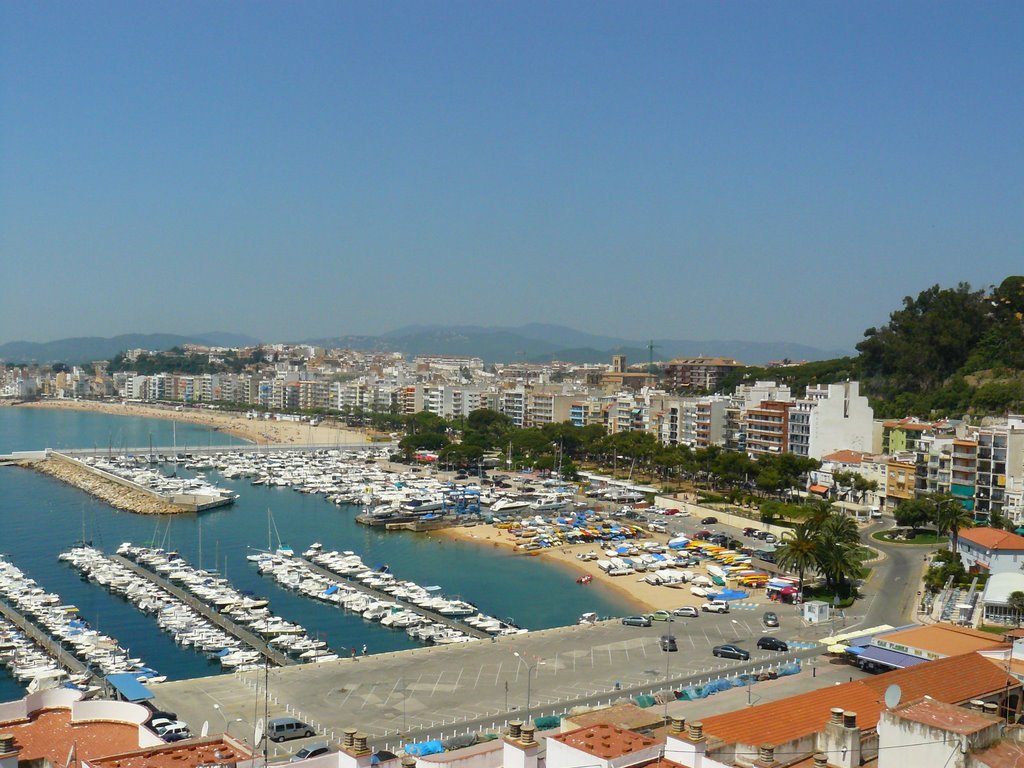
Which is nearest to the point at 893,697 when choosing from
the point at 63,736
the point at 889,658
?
the point at 63,736

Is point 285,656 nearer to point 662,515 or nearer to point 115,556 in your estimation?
point 115,556

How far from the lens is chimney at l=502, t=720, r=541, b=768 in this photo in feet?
24.4

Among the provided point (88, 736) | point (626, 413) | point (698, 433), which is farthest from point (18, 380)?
point (88, 736)

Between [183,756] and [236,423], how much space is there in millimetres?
73808

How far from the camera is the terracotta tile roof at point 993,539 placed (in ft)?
74.1

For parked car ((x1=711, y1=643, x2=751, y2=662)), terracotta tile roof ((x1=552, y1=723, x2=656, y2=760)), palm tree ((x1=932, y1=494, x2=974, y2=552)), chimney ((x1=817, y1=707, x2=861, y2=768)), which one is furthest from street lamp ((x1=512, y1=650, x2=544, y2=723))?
palm tree ((x1=932, y1=494, x2=974, y2=552))

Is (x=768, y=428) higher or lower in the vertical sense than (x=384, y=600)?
higher

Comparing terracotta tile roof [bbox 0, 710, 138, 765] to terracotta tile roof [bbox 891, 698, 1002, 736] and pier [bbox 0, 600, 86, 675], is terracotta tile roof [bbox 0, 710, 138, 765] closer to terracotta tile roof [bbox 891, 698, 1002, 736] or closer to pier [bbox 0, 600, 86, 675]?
terracotta tile roof [bbox 891, 698, 1002, 736]

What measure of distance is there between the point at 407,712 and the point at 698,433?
32.6 meters

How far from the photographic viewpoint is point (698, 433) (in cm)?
4575

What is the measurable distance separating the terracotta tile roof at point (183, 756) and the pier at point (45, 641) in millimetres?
11792

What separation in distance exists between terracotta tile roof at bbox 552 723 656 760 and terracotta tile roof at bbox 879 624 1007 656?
8.02 m

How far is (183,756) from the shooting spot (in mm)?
6996

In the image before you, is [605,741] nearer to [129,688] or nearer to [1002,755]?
[1002,755]
